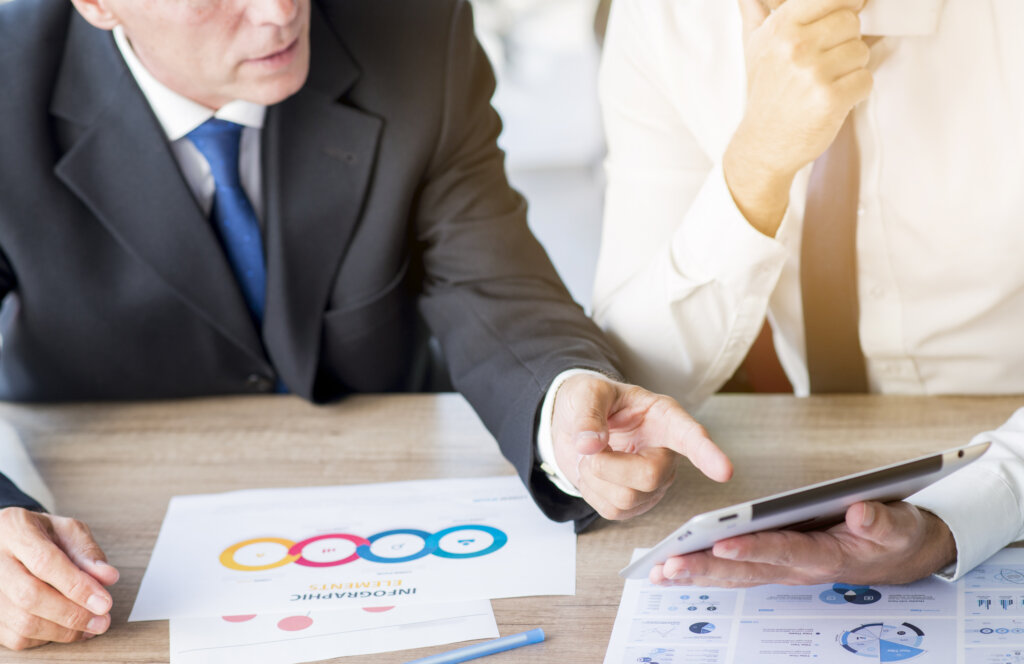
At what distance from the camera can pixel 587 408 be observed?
1020mm

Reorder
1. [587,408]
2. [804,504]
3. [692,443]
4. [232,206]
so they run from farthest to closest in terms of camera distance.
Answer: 1. [232,206]
2. [587,408]
3. [692,443]
4. [804,504]

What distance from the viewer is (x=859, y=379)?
141 centimetres

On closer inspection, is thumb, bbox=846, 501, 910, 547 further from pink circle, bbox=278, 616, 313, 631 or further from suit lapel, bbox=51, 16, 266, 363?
suit lapel, bbox=51, 16, 266, 363

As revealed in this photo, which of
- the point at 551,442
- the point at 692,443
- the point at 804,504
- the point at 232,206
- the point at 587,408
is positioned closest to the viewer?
the point at 804,504

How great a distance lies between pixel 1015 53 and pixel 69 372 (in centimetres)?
129

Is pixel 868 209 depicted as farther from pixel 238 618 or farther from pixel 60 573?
pixel 60 573

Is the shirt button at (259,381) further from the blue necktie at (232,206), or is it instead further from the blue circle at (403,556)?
the blue circle at (403,556)

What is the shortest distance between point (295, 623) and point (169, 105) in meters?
0.79

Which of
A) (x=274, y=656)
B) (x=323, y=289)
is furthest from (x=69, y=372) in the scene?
(x=274, y=656)

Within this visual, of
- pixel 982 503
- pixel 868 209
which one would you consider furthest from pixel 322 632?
pixel 868 209

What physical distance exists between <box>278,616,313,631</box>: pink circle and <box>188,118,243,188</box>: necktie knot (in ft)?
2.30

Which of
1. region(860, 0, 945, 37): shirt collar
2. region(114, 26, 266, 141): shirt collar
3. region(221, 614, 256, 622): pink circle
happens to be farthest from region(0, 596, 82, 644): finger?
region(860, 0, 945, 37): shirt collar

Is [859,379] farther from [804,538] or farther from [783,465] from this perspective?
[804,538]

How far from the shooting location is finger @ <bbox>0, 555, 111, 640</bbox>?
944mm
